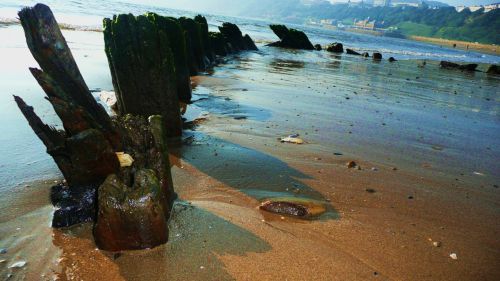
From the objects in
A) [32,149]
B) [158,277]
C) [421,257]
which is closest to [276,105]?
[32,149]

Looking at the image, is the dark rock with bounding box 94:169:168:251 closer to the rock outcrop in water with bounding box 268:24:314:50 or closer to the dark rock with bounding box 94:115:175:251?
the dark rock with bounding box 94:115:175:251

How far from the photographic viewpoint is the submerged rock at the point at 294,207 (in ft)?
13.0

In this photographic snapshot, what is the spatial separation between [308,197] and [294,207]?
42cm

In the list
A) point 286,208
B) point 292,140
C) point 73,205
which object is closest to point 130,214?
point 73,205

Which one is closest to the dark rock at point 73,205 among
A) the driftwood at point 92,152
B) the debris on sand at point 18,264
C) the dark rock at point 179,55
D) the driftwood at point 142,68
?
the driftwood at point 92,152

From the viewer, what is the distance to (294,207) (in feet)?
13.2

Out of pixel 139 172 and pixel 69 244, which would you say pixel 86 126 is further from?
pixel 69 244

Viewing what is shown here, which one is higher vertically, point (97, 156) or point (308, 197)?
point (97, 156)

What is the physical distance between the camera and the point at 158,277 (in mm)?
2793

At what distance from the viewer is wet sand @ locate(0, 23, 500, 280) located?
2979mm

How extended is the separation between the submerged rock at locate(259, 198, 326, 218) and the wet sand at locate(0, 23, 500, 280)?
11 centimetres

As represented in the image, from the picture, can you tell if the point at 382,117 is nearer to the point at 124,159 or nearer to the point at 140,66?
the point at 140,66

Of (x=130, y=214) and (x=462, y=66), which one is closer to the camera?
(x=130, y=214)

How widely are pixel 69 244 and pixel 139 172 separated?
2.65 ft
